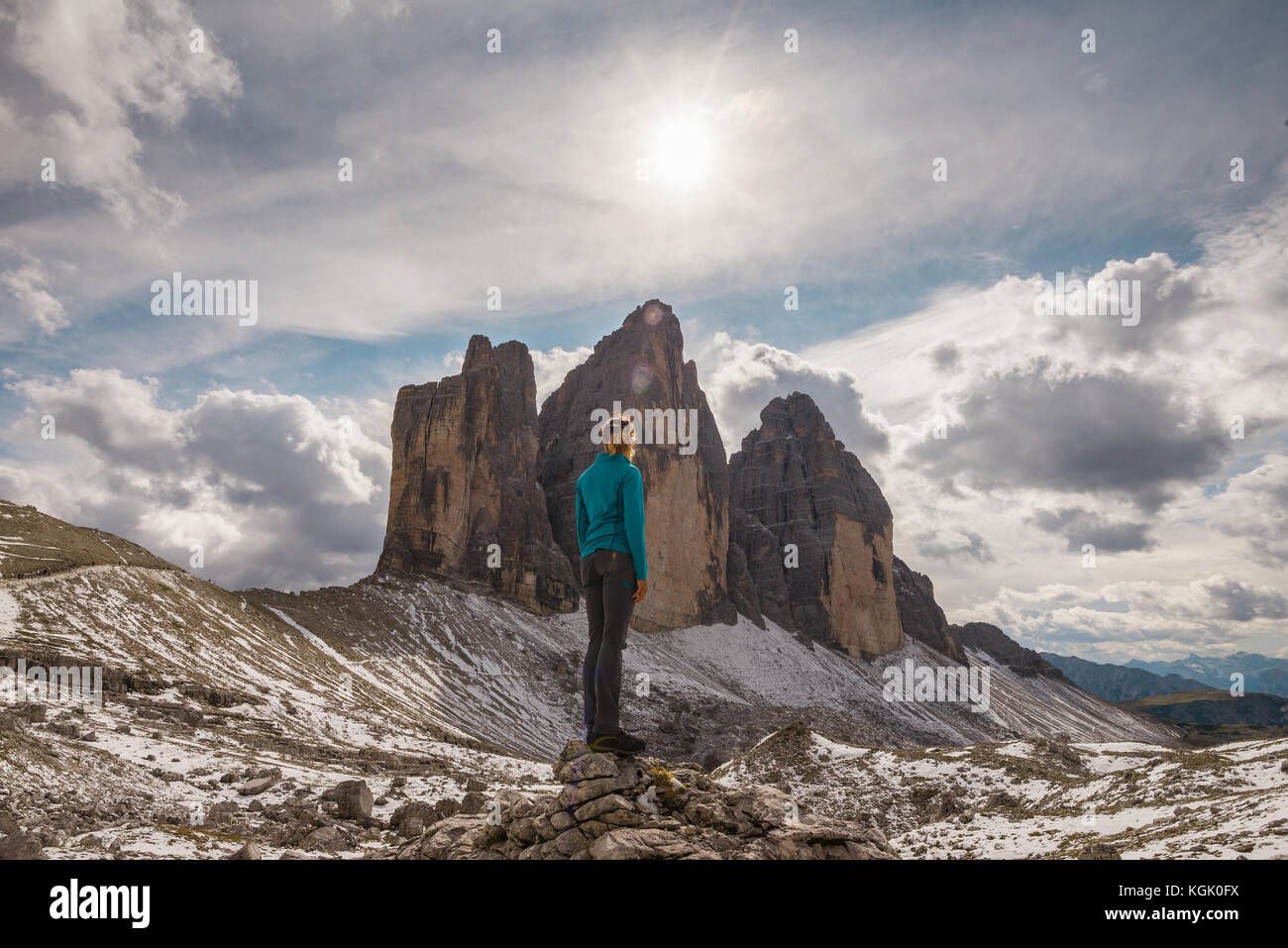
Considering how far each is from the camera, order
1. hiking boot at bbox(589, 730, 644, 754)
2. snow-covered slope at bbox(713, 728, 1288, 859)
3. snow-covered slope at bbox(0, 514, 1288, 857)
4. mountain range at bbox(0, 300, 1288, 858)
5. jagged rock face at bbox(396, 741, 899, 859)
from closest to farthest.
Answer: jagged rock face at bbox(396, 741, 899, 859)
hiking boot at bbox(589, 730, 644, 754)
snow-covered slope at bbox(713, 728, 1288, 859)
mountain range at bbox(0, 300, 1288, 858)
snow-covered slope at bbox(0, 514, 1288, 857)

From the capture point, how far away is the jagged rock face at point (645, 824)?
909 centimetres

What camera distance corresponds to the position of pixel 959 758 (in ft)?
93.4

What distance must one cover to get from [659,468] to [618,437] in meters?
116

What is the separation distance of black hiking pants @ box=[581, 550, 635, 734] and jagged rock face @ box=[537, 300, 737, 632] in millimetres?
102189

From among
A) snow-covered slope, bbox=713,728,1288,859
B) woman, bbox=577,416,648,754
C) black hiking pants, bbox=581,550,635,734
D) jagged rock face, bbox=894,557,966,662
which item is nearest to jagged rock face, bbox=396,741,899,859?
woman, bbox=577,416,648,754

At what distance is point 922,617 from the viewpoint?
174 meters

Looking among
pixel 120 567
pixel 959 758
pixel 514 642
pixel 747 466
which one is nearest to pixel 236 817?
pixel 959 758

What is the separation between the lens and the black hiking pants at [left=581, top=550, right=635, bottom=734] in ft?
32.4

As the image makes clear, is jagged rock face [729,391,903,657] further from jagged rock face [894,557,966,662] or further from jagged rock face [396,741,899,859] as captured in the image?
jagged rock face [396,741,899,859]

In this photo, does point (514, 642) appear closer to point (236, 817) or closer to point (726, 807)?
point (236, 817)

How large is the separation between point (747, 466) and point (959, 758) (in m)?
149

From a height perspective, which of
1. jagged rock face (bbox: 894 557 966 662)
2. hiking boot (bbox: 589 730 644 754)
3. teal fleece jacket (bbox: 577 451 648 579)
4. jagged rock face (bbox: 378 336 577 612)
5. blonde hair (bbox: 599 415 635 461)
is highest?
jagged rock face (bbox: 378 336 577 612)

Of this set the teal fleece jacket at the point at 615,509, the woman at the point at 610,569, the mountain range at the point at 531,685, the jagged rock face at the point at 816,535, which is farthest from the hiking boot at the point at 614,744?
the jagged rock face at the point at 816,535

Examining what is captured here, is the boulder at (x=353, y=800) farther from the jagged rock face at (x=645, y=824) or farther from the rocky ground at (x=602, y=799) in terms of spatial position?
the jagged rock face at (x=645, y=824)
